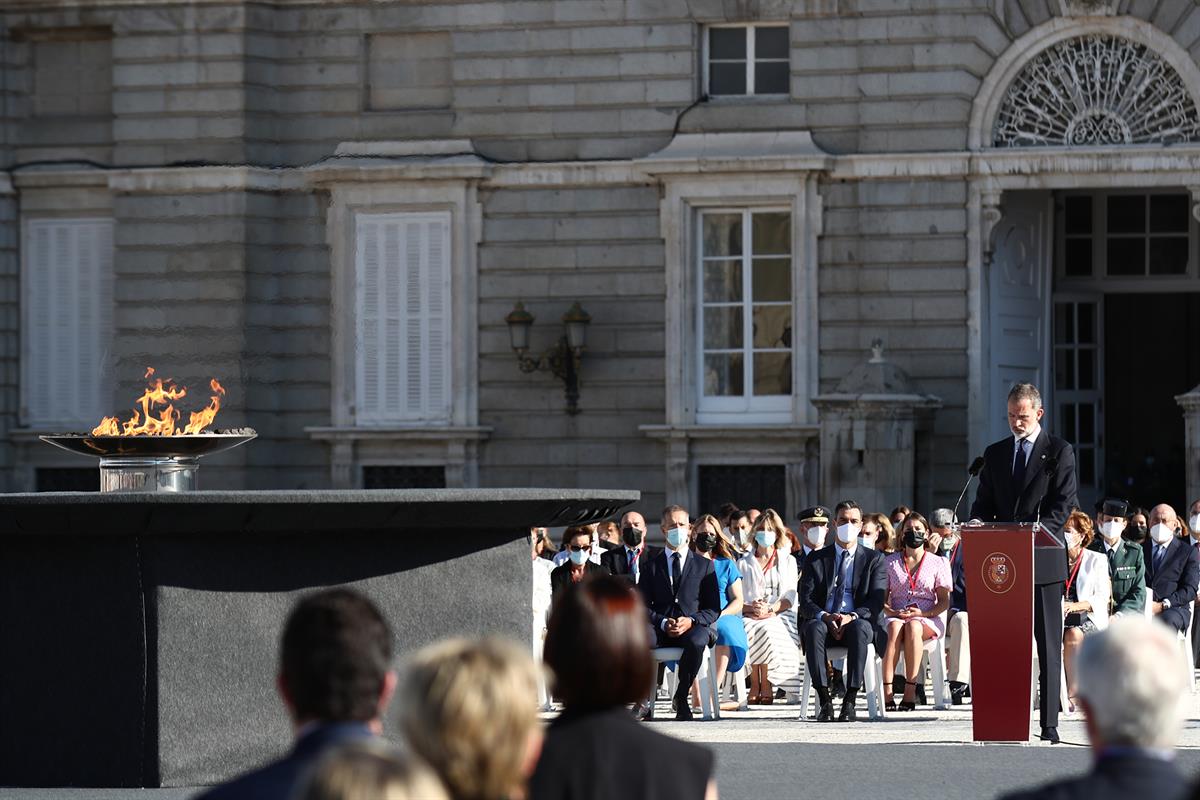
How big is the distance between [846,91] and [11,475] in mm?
9530

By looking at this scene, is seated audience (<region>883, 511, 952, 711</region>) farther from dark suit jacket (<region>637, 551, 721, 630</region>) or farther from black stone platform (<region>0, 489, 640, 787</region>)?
black stone platform (<region>0, 489, 640, 787</region>)

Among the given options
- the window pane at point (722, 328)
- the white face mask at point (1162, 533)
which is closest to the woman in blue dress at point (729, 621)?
the white face mask at point (1162, 533)

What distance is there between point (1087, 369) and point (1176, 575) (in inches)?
406

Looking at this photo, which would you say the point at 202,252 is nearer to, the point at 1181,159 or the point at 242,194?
the point at 242,194

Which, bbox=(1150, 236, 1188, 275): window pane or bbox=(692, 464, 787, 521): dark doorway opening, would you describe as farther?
bbox=(1150, 236, 1188, 275): window pane

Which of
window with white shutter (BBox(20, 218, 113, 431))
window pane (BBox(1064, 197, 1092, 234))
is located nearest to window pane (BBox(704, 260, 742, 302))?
window pane (BBox(1064, 197, 1092, 234))

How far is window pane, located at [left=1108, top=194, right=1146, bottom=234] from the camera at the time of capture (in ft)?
83.4

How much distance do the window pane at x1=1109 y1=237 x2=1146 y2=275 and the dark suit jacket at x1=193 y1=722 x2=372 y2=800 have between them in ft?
72.8

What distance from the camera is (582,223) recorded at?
952 inches

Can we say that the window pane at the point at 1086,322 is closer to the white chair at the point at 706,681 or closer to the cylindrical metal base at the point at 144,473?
the white chair at the point at 706,681

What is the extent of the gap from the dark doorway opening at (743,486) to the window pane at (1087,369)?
367 centimetres

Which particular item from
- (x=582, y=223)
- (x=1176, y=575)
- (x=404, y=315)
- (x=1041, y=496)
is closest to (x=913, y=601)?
(x=1176, y=575)

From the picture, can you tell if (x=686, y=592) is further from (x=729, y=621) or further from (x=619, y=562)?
(x=619, y=562)

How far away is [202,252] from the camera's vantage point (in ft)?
80.4
